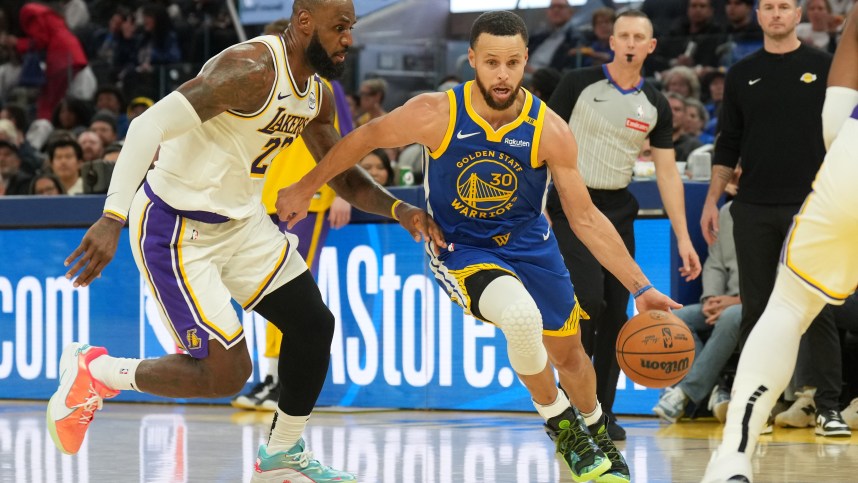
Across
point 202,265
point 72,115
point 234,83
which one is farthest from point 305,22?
point 72,115

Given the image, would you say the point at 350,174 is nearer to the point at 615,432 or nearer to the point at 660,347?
the point at 660,347

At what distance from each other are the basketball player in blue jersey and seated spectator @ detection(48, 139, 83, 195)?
20.3 feet

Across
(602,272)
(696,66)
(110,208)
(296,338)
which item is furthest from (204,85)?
(696,66)

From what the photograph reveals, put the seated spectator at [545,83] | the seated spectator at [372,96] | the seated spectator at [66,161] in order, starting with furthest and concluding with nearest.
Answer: the seated spectator at [372,96] < the seated spectator at [66,161] < the seated spectator at [545,83]

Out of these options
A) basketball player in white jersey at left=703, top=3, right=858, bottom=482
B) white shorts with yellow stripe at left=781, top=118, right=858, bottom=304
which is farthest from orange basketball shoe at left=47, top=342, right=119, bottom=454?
white shorts with yellow stripe at left=781, top=118, right=858, bottom=304

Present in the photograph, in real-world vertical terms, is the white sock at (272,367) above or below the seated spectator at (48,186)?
below

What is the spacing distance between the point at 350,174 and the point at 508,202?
765mm

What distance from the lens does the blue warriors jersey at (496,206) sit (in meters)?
5.54

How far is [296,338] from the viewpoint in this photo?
5406 millimetres

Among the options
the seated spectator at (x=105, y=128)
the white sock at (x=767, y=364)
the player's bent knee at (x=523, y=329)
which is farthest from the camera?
the seated spectator at (x=105, y=128)

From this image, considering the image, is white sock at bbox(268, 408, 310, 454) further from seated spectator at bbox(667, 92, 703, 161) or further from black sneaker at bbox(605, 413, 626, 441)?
seated spectator at bbox(667, 92, 703, 161)

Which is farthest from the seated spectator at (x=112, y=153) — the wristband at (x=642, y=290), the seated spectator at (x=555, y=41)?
the wristband at (x=642, y=290)

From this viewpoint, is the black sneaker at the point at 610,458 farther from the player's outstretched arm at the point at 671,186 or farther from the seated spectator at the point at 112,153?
the seated spectator at the point at 112,153

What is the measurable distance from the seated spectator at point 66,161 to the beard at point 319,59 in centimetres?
644
